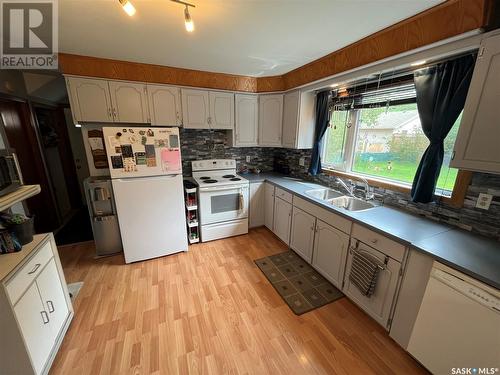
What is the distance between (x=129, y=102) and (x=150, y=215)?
1.45 meters

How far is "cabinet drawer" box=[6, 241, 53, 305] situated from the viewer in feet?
3.65

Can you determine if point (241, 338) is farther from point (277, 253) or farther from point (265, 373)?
point (277, 253)

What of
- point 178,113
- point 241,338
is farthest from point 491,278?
point 178,113

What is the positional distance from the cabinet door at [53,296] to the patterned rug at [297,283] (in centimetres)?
179

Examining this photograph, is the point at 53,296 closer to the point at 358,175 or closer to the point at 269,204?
the point at 269,204

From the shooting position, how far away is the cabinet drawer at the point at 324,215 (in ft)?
6.14

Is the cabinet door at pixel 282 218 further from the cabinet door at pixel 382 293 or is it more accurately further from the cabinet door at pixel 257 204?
the cabinet door at pixel 382 293

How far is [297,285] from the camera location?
2143mm

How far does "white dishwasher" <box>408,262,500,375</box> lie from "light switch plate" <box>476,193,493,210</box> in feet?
2.15

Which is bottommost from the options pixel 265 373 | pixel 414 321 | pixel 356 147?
pixel 265 373

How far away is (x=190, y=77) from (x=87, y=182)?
73.1 inches

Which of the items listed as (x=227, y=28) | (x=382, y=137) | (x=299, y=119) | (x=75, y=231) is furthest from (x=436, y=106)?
(x=75, y=231)

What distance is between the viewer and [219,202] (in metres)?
2.90

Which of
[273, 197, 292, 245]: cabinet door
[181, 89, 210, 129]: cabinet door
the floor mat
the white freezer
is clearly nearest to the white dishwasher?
[273, 197, 292, 245]: cabinet door
